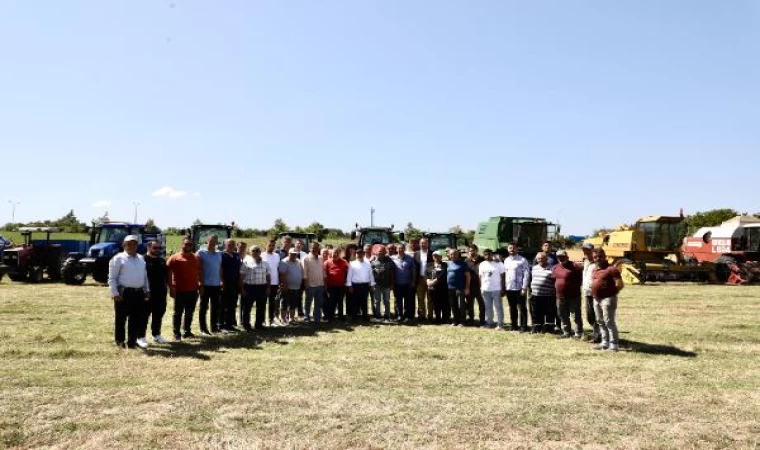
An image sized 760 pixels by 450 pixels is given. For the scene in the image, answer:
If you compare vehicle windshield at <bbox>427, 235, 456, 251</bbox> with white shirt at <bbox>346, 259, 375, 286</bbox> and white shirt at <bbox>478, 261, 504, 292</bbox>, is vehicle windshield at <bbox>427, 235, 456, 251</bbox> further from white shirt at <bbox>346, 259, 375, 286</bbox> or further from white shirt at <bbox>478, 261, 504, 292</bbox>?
white shirt at <bbox>478, 261, 504, 292</bbox>

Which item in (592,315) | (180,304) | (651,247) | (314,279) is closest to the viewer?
(180,304)

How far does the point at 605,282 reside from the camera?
829 cm

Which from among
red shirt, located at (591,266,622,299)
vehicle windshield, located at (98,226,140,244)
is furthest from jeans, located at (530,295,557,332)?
vehicle windshield, located at (98,226,140,244)

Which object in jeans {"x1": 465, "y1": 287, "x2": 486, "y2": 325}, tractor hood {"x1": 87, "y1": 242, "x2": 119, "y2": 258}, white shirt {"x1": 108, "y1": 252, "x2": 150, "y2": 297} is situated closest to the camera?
white shirt {"x1": 108, "y1": 252, "x2": 150, "y2": 297}

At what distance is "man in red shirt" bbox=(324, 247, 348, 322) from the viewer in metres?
11.2

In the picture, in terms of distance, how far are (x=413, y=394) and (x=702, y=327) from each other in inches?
287

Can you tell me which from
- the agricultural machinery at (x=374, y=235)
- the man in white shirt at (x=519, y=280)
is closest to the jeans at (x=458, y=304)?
the man in white shirt at (x=519, y=280)

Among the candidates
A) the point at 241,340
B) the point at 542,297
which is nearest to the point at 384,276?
the point at 542,297

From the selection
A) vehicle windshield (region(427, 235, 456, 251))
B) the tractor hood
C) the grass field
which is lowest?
the grass field

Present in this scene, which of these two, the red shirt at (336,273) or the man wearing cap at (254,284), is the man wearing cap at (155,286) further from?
the red shirt at (336,273)

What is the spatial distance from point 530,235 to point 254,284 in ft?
46.6

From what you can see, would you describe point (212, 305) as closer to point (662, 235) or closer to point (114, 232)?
point (114, 232)

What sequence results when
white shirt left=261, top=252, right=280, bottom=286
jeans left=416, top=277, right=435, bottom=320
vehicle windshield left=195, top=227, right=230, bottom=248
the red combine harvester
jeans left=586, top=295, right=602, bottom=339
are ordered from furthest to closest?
the red combine harvester < vehicle windshield left=195, top=227, right=230, bottom=248 < jeans left=416, top=277, right=435, bottom=320 < white shirt left=261, top=252, right=280, bottom=286 < jeans left=586, top=295, right=602, bottom=339

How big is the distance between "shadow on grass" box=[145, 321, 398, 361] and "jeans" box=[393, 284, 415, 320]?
817 mm
